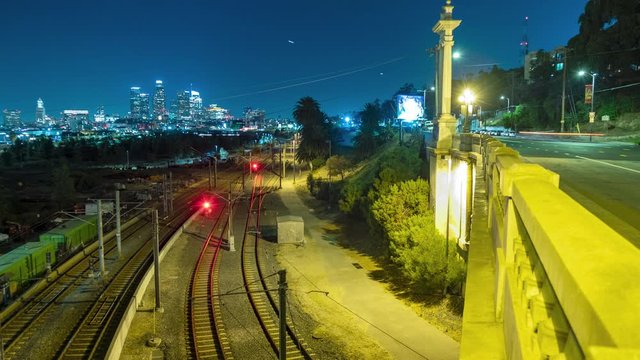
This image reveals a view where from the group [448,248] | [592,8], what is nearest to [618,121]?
[592,8]

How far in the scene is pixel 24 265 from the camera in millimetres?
25047

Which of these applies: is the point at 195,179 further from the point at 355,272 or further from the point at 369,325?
the point at 369,325

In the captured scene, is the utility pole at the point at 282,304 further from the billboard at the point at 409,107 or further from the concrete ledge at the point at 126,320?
the billboard at the point at 409,107

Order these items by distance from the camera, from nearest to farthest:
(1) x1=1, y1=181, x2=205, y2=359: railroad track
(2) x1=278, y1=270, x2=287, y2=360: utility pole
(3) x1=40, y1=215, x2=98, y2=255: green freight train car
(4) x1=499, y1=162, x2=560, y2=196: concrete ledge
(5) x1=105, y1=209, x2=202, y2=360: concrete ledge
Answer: (4) x1=499, y1=162, x2=560, y2=196: concrete ledge → (2) x1=278, y1=270, x2=287, y2=360: utility pole → (5) x1=105, y1=209, x2=202, y2=360: concrete ledge → (1) x1=1, y1=181, x2=205, y2=359: railroad track → (3) x1=40, y1=215, x2=98, y2=255: green freight train car

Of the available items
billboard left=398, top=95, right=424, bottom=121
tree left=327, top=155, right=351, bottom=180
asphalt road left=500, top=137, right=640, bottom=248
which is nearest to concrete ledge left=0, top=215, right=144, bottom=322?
asphalt road left=500, top=137, right=640, bottom=248

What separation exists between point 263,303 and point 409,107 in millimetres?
40487

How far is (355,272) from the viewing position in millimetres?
28734

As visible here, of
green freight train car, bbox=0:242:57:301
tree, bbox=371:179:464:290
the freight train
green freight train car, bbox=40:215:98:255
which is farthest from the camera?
green freight train car, bbox=40:215:98:255

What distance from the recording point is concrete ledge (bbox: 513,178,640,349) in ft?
5.35

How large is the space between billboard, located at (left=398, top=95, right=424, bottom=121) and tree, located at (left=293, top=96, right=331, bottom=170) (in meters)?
22.6

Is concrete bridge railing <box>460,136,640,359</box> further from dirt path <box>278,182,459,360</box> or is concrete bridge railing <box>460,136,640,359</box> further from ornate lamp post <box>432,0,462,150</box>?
ornate lamp post <box>432,0,462,150</box>

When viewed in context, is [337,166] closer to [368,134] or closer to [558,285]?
[368,134]

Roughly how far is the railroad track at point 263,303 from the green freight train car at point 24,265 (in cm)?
1003

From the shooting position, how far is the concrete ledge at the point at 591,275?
1632 millimetres
